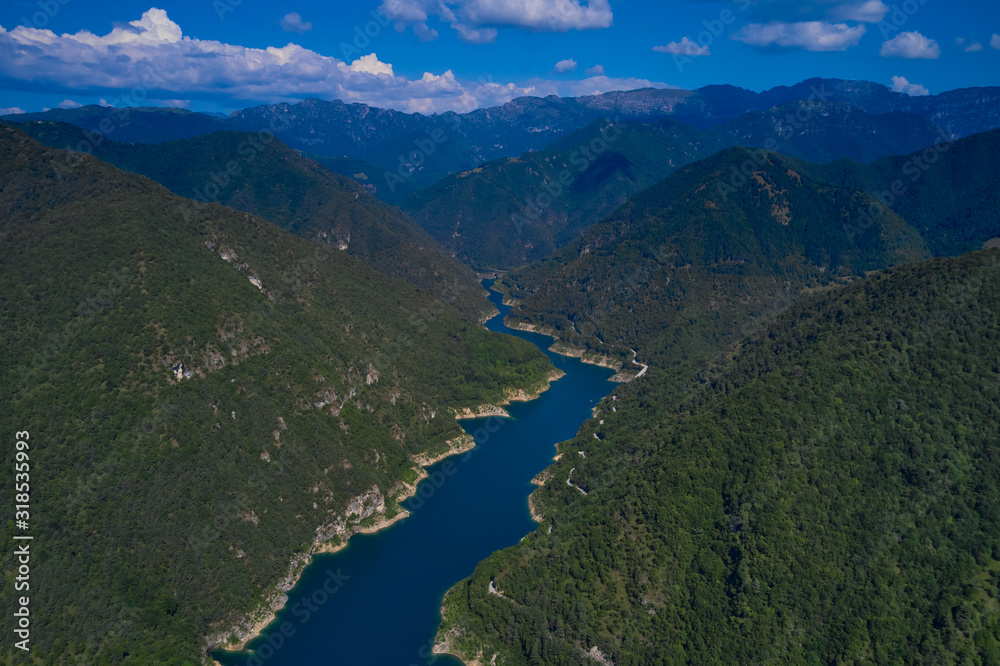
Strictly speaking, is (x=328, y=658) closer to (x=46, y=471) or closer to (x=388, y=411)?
(x=46, y=471)

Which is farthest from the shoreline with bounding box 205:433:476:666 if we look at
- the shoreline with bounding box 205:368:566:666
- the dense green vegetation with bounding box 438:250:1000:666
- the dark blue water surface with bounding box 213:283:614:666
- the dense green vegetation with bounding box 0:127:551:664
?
the dense green vegetation with bounding box 438:250:1000:666

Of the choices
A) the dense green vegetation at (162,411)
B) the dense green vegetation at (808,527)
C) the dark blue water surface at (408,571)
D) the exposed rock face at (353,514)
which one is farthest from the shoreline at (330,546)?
the dense green vegetation at (808,527)

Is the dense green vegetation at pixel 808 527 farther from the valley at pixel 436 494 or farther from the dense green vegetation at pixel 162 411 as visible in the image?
the dense green vegetation at pixel 162 411

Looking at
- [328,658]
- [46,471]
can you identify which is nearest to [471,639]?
[328,658]

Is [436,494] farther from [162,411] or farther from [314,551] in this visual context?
[162,411]

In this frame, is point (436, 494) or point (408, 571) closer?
point (408, 571)

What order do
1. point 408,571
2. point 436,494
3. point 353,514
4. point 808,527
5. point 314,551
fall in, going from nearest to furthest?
point 808,527
point 408,571
point 314,551
point 353,514
point 436,494

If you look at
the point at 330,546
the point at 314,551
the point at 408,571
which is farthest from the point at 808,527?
the point at 314,551
